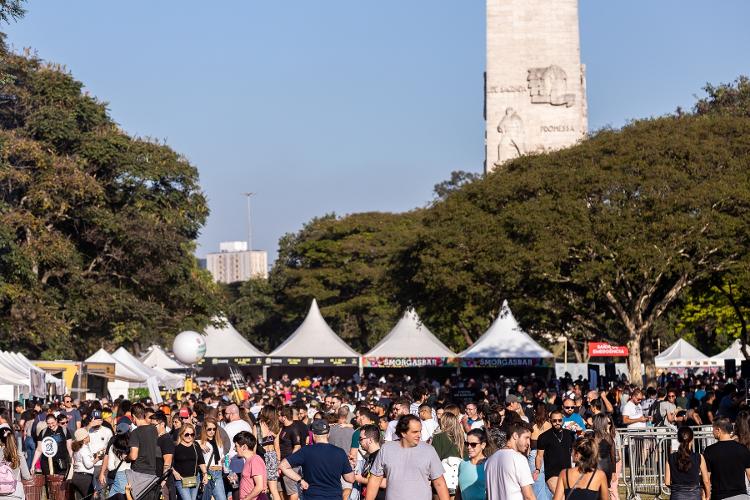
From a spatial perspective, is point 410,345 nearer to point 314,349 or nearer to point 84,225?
point 314,349

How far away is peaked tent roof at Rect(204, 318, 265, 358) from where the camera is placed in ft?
192

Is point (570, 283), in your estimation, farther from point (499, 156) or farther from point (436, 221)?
point (499, 156)

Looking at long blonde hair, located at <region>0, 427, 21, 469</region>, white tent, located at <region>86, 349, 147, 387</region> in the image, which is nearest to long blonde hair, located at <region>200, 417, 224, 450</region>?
long blonde hair, located at <region>0, 427, 21, 469</region>

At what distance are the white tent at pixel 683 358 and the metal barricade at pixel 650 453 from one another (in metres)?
35.9

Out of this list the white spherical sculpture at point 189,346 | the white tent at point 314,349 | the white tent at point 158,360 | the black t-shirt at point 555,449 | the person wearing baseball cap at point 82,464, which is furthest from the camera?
the white tent at point 158,360

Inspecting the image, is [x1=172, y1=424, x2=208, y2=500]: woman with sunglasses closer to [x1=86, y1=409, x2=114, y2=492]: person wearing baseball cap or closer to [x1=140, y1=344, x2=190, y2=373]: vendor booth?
[x1=86, y1=409, x2=114, y2=492]: person wearing baseball cap

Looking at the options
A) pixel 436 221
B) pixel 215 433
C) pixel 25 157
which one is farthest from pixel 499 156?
pixel 215 433

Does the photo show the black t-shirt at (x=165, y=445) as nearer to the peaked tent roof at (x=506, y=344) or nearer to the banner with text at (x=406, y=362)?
the peaked tent roof at (x=506, y=344)

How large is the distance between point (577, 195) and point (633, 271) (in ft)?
9.40

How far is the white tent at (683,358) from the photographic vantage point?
57.7 m

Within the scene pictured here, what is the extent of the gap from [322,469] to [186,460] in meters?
3.39

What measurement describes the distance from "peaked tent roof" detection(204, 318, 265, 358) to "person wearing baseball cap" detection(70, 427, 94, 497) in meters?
40.1

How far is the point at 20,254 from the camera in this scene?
42.4 meters

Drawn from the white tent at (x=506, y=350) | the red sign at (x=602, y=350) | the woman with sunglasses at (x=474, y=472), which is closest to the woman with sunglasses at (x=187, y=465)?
the woman with sunglasses at (x=474, y=472)
